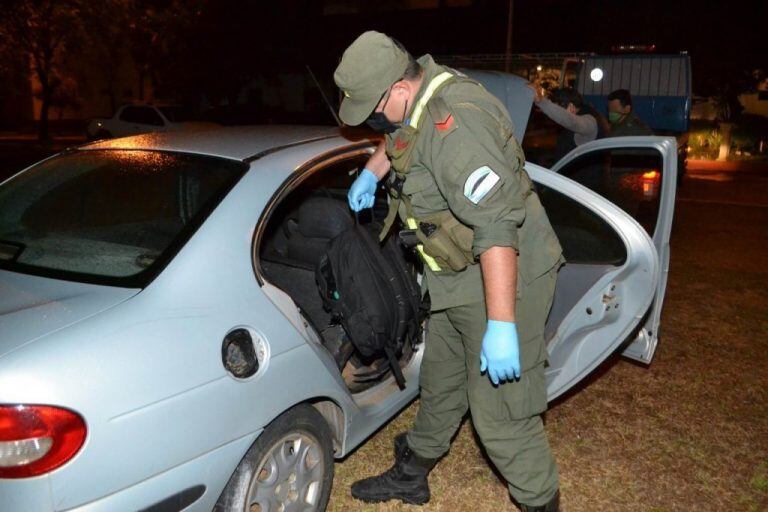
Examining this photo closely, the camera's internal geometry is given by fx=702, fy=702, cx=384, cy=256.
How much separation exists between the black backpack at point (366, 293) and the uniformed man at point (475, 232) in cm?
15

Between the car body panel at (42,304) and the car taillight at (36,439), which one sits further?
the car body panel at (42,304)

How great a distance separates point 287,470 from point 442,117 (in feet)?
4.17

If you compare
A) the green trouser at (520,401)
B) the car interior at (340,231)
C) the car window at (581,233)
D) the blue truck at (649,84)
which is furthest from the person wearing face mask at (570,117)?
the blue truck at (649,84)

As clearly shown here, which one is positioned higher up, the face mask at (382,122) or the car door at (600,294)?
the face mask at (382,122)

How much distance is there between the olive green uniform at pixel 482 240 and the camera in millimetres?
2137

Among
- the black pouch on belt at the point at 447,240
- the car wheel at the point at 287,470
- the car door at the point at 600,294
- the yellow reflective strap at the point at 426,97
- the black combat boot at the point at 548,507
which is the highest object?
the yellow reflective strap at the point at 426,97

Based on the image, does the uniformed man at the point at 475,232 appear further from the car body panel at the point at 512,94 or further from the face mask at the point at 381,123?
the car body panel at the point at 512,94

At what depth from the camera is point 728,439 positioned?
3.51 m

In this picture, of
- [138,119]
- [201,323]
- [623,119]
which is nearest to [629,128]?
[623,119]

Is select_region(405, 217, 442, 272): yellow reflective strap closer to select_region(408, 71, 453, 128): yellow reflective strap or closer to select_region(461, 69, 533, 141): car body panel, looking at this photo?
select_region(408, 71, 453, 128): yellow reflective strap

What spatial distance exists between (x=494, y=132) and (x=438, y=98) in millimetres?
218

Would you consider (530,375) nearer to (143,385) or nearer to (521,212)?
(521,212)

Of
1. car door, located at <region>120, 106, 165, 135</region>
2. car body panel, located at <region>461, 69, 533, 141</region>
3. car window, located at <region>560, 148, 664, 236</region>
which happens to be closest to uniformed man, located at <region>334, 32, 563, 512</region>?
car body panel, located at <region>461, 69, 533, 141</region>

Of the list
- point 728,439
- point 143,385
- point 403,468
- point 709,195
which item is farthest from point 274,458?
point 709,195
